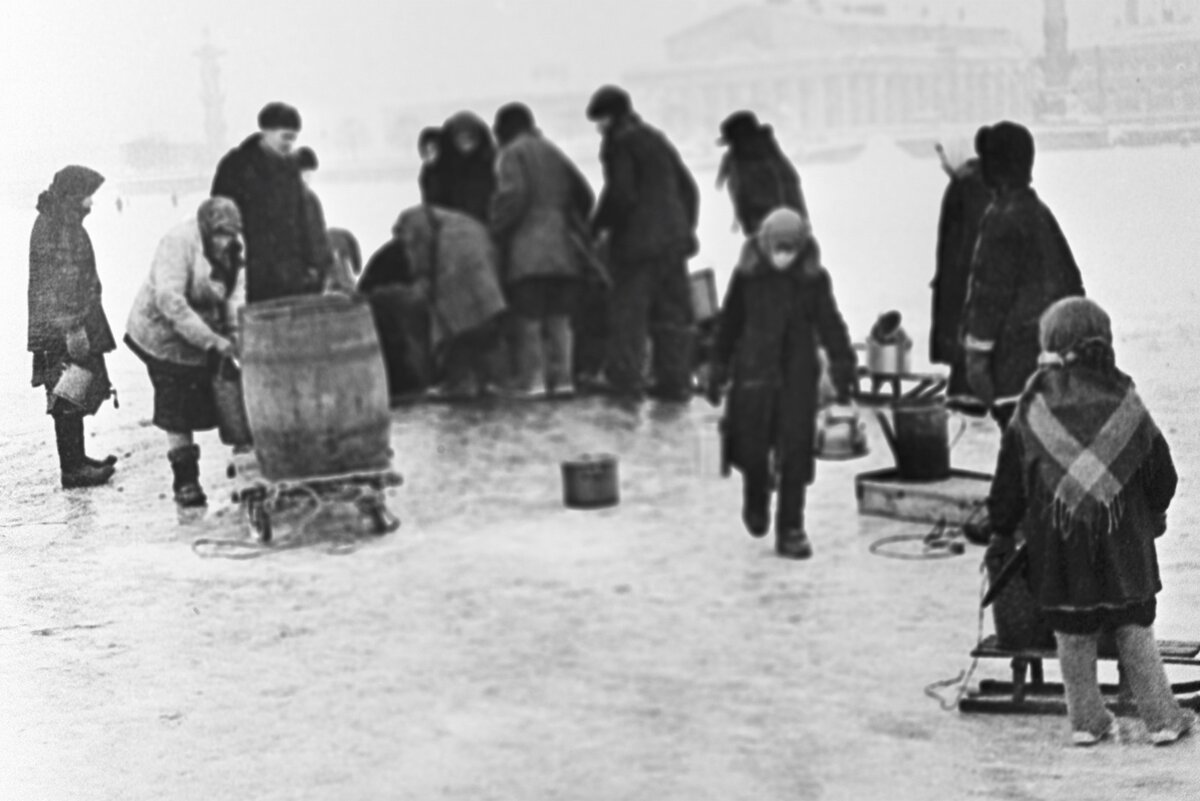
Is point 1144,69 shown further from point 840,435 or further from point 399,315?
point 399,315

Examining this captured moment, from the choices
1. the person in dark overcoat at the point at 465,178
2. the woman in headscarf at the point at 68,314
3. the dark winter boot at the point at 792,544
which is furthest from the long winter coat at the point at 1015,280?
the person in dark overcoat at the point at 465,178

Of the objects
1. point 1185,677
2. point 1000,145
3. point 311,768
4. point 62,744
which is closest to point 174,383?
point 62,744

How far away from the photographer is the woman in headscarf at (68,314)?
313cm

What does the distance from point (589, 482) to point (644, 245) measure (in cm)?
148

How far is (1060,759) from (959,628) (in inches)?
65.8

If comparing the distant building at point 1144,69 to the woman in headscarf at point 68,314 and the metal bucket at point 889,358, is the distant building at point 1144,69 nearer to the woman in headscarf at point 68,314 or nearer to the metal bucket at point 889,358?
the woman in headscarf at point 68,314

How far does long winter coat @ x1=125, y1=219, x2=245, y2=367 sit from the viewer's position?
3342mm

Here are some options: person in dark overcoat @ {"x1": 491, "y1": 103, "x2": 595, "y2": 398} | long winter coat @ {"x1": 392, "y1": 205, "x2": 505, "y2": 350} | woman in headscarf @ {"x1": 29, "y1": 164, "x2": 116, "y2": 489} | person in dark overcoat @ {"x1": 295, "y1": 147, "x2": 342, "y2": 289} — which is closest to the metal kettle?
person in dark overcoat @ {"x1": 491, "y1": 103, "x2": 595, "y2": 398}

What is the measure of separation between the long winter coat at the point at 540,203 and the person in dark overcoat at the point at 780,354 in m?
2.18

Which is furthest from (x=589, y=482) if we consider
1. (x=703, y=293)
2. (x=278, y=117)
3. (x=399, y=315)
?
(x=278, y=117)

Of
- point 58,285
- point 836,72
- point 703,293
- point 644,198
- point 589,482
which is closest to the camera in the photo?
point 58,285

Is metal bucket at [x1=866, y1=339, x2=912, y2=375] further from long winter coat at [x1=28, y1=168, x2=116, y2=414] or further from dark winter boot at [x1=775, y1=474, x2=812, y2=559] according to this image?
long winter coat at [x1=28, y1=168, x2=116, y2=414]

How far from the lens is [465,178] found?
874 centimetres

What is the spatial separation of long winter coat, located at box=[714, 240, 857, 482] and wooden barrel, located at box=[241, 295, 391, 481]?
130cm
